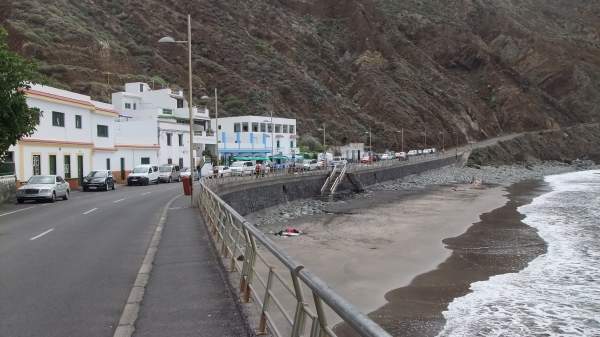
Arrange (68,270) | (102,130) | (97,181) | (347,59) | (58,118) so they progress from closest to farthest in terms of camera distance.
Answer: (68,270)
(97,181)
(58,118)
(102,130)
(347,59)

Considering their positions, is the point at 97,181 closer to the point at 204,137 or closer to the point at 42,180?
the point at 42,180

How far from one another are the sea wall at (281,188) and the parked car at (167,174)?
37.7 feet

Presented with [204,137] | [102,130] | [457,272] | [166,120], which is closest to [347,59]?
[204,137]

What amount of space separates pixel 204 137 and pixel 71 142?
3022cm

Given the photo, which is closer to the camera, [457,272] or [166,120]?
[457,272]

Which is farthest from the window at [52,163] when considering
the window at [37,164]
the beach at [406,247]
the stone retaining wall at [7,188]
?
the beach at [406,247]

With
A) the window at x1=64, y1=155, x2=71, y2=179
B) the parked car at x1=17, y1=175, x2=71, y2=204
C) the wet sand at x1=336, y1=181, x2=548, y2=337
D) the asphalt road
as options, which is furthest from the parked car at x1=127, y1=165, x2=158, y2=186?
the wet sand at x1=336, y1=181, x2=548, y2=337

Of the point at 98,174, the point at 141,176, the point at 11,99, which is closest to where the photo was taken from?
the point at 11,99

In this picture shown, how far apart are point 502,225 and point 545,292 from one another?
15264mm

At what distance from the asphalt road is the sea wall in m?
11.0

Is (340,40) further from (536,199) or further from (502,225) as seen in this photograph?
(502,225)

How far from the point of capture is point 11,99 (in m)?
24.8

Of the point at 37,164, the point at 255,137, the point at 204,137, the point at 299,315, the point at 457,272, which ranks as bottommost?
the point at 457,272

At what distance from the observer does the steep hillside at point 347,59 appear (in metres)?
96.2
